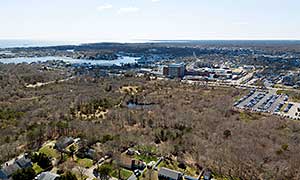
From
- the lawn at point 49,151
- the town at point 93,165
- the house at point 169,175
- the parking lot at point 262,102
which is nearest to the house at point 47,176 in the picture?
the town at point 93,165

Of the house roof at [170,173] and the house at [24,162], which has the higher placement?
the house at [24,162]

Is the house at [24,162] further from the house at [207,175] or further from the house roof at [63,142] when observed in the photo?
the house at [207,175]

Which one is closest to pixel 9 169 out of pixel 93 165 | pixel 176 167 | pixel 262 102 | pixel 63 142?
pixel 63 142

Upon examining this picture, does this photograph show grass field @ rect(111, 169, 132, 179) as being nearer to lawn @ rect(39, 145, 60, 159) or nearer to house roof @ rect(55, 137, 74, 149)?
lawn @ rect(39, 145, 60, 159)

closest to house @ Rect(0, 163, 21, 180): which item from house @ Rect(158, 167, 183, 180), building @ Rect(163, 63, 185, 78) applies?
house @ Rect(158, 167, 183, 180)

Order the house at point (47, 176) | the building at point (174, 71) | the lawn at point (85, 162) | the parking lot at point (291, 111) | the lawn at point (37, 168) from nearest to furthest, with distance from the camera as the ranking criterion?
the house at point (47, 176) → the lawn at point (37, 168) → the lawn at point (85, 162) → the parking lot at point (291, 111) → the building at point (174, 71)
